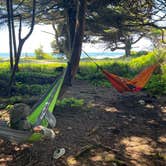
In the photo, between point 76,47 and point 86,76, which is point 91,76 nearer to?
point 86,76

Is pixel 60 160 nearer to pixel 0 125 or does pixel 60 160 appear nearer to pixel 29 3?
pixel 0 125

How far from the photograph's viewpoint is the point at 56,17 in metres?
12.8

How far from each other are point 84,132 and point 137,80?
2846mm

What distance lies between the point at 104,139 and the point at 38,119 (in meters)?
1.10

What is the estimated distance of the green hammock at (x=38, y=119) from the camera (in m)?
3.48

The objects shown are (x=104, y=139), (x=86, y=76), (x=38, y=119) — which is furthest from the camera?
(x=86, y=76)

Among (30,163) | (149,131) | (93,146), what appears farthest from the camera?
(149,131)

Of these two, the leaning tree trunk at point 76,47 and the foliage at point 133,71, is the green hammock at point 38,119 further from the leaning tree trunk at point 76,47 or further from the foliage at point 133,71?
the foliage at point 133,71

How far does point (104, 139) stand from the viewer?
180 inches

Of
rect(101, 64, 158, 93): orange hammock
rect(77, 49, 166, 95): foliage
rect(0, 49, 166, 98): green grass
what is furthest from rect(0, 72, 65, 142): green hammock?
rect(77, 49, 166, 95): foliage

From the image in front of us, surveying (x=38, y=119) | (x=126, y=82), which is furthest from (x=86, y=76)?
(x=38, y=119)

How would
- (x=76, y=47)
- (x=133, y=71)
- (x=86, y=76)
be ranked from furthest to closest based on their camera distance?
1. (x=133, y=71)
2. (x=86, y=76)
3. (x=76, y=47)

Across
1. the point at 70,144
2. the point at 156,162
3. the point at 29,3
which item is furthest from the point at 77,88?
the point at 156,162

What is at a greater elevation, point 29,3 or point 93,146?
point 29,3
